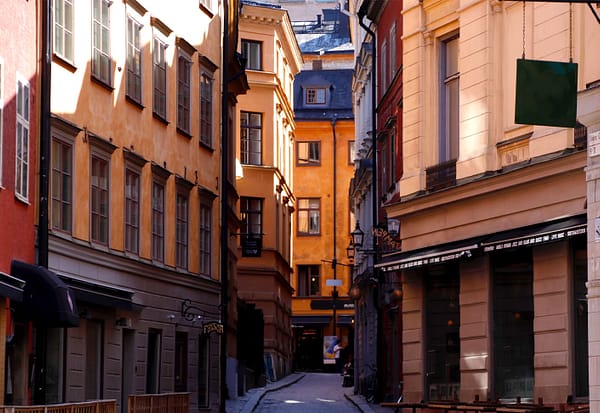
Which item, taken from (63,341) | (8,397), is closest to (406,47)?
(63,341)

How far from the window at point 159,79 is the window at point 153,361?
4.49 metres

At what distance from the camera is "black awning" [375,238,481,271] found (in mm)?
24953

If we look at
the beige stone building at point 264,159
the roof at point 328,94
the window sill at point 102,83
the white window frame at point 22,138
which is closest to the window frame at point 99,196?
the window sill at point 102,83

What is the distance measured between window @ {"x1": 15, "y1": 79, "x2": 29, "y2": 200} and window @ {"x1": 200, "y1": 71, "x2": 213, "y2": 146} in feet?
41.2

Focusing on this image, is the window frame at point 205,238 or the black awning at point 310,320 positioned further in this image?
the black awning at point 310,320

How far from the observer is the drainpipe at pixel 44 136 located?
2302cm

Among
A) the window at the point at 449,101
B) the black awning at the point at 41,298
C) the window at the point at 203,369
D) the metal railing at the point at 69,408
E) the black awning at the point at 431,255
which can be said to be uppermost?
the window at the point at 449,101

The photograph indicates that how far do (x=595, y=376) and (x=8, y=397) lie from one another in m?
9.29

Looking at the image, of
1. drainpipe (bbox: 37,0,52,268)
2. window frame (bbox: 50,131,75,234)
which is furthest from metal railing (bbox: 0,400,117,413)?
window frame (bbox: 50,131,75,234)

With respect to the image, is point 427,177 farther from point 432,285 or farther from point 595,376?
point 595,376

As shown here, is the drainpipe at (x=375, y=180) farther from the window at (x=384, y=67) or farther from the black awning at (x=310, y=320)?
the black awning at (x=310, y=320)

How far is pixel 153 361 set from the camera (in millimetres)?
30781

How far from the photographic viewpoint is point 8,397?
21.5 meters

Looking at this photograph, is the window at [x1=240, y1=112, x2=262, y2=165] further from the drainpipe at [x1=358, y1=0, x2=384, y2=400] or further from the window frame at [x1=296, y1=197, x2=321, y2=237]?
the window frame at [x1=296, y1=197, x2=321, y2=237]
